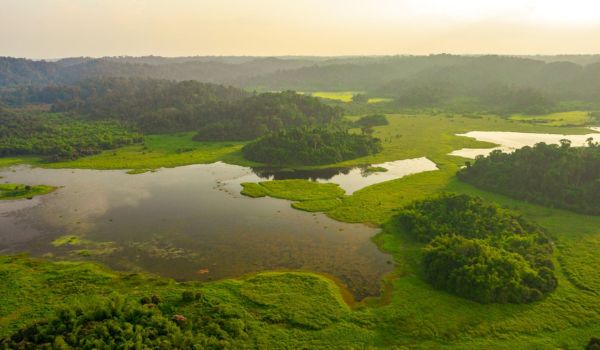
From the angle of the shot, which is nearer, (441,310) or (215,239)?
(441,310)

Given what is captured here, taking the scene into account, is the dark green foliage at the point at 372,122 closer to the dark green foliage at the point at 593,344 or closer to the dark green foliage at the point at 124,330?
the dark green foliage at the point at 593,344

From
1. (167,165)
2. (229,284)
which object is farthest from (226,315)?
(167,165)

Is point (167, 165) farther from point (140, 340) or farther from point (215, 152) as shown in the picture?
point (140, 340)

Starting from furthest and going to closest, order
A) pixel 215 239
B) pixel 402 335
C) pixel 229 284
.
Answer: pixel 215 239 < pixel 229 284 < pixel 402 335

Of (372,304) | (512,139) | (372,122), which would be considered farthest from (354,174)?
(372,122)

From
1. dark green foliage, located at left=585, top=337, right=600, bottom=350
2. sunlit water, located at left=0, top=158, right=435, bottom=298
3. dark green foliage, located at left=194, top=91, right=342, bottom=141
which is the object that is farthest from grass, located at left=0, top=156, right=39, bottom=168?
dark green foliage, located at left=585, top=337, right=600, bottom=350

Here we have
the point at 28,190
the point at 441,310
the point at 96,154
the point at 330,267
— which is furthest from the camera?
the point at 96,154

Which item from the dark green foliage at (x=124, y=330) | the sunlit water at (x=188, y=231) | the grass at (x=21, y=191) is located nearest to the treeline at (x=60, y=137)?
the grass at (x=21, y=191)
